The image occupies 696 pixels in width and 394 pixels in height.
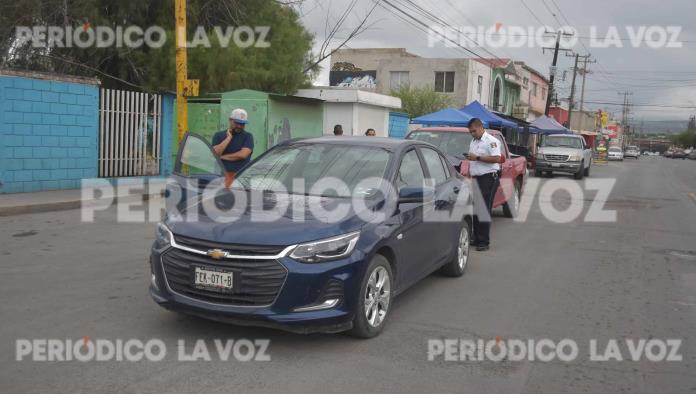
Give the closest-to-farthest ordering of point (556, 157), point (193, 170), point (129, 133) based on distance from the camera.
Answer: point (193, 170), point (129, 133), point (556, 157)

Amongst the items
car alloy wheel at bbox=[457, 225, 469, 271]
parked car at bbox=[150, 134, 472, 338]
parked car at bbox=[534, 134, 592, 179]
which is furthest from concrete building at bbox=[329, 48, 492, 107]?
parked car at bbox=[150, 134, 472, 338]

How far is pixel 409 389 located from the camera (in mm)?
4043

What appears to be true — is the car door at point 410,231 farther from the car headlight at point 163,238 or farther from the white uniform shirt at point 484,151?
the white uniform shirt at point 484,151

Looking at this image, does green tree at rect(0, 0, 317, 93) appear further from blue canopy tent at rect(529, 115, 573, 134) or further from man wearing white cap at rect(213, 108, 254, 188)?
blue canopy tent at rect(529, 115, 573, 134)

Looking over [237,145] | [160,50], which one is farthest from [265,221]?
[160,50]

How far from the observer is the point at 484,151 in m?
8.76

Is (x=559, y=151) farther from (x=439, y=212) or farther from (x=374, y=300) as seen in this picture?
(x=374, y=300)

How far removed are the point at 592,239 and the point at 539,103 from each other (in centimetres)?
5965

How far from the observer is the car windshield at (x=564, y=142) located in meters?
27.0

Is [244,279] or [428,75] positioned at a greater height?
[428,75]

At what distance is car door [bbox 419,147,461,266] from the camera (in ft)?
20.1

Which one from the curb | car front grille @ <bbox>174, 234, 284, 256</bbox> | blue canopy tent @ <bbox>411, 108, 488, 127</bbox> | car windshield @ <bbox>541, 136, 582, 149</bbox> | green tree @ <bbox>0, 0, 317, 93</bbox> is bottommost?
the curb

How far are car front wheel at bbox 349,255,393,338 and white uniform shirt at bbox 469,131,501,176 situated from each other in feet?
13.6

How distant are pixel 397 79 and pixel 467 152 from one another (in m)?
34.2
